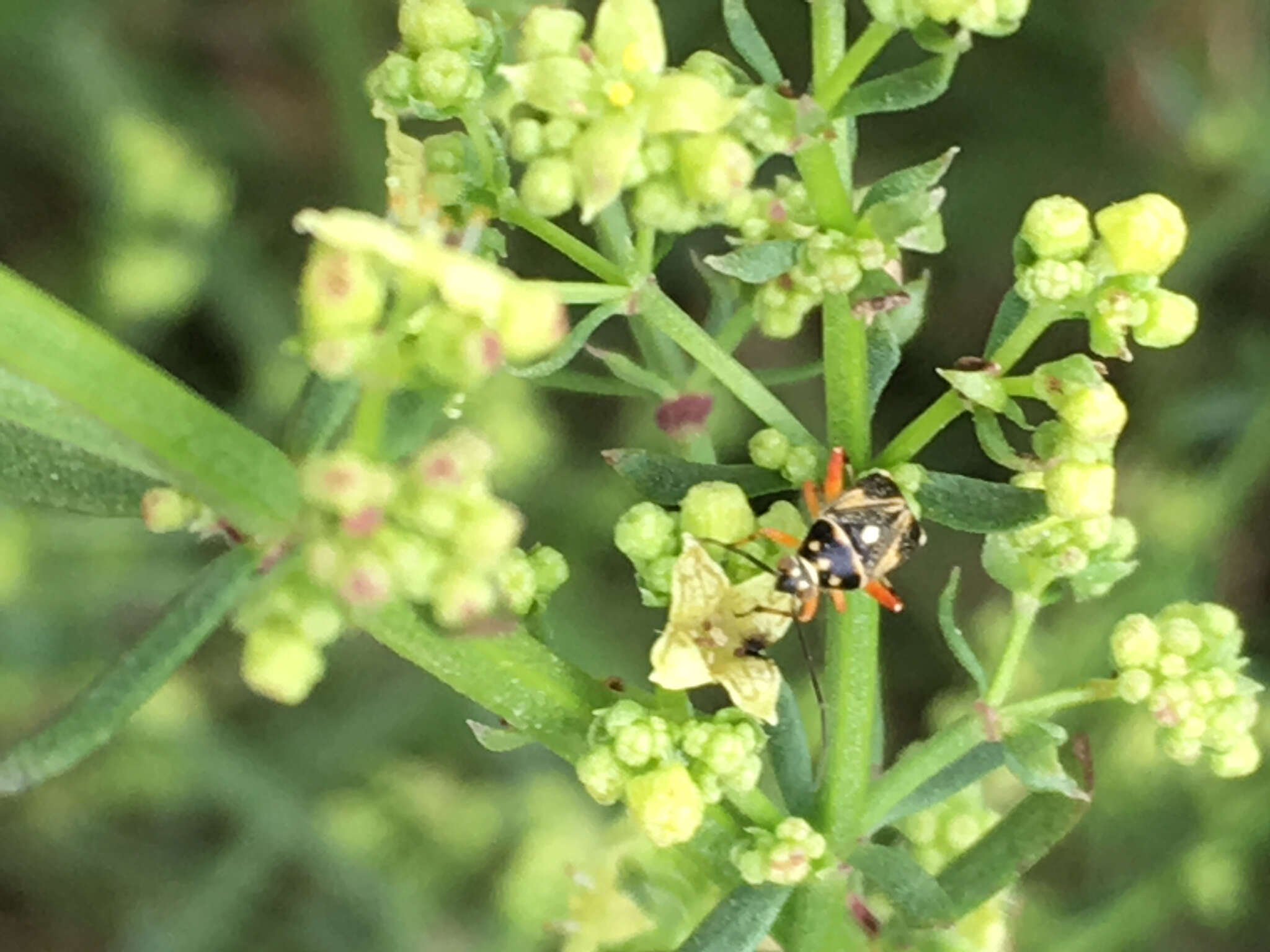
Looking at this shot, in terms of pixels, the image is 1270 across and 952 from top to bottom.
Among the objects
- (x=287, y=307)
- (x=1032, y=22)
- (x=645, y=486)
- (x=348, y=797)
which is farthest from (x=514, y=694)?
(x=1032, y=22)

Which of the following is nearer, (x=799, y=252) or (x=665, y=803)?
(x=665, y=803)

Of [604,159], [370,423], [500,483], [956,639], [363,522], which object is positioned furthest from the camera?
[500,483]

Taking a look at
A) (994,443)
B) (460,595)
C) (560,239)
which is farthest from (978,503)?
(460,595)

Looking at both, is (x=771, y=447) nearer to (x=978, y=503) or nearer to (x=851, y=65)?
(x=978, y=503)

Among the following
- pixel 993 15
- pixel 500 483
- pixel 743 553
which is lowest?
pixel 500 483

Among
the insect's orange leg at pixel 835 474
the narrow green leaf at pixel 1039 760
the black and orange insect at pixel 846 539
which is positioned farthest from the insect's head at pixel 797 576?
the narrow green leaf at pixel 1039 760

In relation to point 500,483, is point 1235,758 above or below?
above

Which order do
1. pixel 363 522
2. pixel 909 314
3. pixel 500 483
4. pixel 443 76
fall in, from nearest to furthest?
pixel 363 522, pixel 443 76, pixel 909 314, pixel 500 483

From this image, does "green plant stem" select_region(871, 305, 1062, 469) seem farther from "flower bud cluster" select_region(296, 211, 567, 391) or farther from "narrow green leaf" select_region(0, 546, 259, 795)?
"narrow green leaf" select_region(0, 546, 259, 795)
